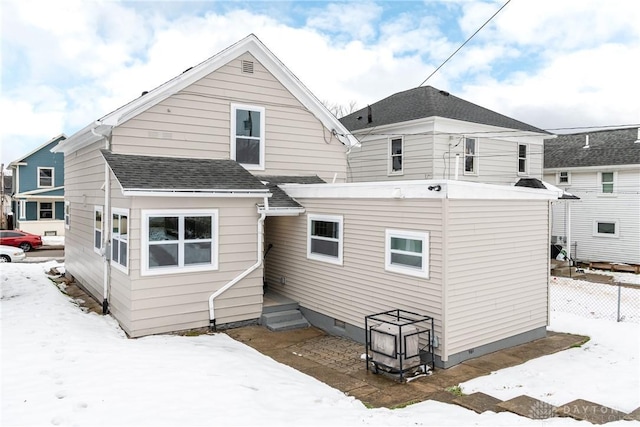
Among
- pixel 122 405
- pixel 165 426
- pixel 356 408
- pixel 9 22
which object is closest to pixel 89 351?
pixel 122 405

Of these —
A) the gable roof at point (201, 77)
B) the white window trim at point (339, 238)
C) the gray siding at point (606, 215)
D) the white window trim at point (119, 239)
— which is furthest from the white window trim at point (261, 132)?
the gray siding at point (606, 215)

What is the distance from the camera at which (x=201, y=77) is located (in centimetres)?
1153

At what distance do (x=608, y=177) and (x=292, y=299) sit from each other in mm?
20054

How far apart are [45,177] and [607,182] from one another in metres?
37.1

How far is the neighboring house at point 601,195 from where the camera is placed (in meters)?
22.1

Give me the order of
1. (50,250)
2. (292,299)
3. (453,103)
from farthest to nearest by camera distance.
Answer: (50,250)
(453,103)
(292,299)

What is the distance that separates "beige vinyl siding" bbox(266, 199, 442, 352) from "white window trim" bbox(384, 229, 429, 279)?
0.29ft

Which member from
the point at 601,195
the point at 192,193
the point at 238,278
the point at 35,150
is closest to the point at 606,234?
the point at 601,195

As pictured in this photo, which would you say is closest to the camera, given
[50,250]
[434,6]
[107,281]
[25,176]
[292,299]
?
[107,281]

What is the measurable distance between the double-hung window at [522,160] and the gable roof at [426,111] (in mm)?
782

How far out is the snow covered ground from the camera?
530 centimetres

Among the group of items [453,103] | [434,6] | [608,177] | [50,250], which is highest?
[434,6]

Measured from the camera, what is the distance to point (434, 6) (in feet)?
43.7

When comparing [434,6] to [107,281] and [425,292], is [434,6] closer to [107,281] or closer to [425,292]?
[425,292]
